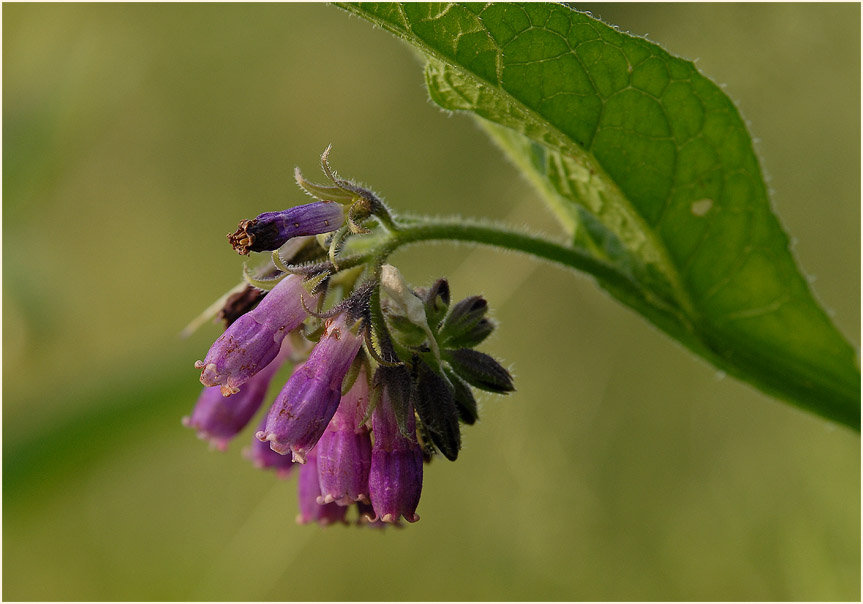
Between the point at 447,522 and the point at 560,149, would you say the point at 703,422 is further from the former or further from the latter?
the point at 560,149

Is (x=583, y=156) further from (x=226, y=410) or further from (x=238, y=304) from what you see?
(x=226, y=410)

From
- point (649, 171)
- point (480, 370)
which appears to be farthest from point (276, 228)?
point (649, 171)

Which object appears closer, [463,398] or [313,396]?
→ [313,396]

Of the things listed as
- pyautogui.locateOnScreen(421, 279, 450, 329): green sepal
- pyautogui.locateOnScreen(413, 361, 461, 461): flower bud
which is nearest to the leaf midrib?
pyautogui.locateOnScreen(421, 279, 450, 329): green sepal

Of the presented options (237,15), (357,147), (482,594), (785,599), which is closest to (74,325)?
(357,147)

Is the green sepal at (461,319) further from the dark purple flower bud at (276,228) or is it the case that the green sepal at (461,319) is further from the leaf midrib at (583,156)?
the leaf midrib at (583,156)
